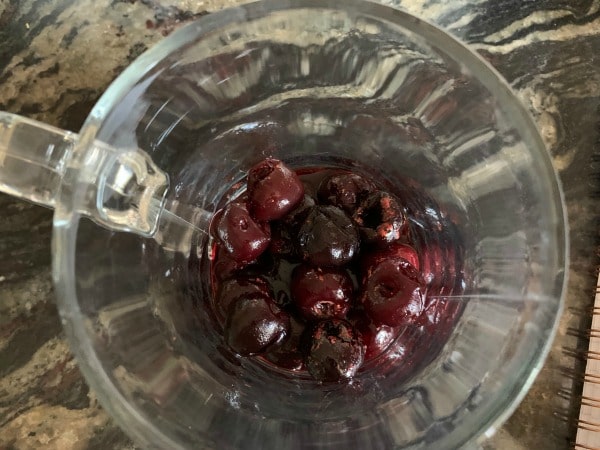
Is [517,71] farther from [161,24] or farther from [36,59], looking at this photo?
[36,59]

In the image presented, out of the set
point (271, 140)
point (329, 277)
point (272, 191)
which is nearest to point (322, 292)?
point (329, 277)

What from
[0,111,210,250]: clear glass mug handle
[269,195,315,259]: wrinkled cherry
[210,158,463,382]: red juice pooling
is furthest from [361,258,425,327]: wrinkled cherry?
[0,111,210,250]: clear glass mug handle

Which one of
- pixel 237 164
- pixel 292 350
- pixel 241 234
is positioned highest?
pixel 237 164

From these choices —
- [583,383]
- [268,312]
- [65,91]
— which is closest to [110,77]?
[65,91]

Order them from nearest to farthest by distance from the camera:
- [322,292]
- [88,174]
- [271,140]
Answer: [88,174] < [322,292] < [271,140]

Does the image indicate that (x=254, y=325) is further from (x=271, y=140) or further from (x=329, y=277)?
(x=271, y=140)

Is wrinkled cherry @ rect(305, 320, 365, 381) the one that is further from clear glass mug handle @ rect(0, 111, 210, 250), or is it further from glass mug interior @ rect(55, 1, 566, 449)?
clear glass mug handle @ rect(0, 111, 210, 250)

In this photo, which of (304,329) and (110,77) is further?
(110,77)

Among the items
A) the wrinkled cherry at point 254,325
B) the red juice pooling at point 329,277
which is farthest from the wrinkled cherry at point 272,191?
the wrinkled cherry at point 254,325
